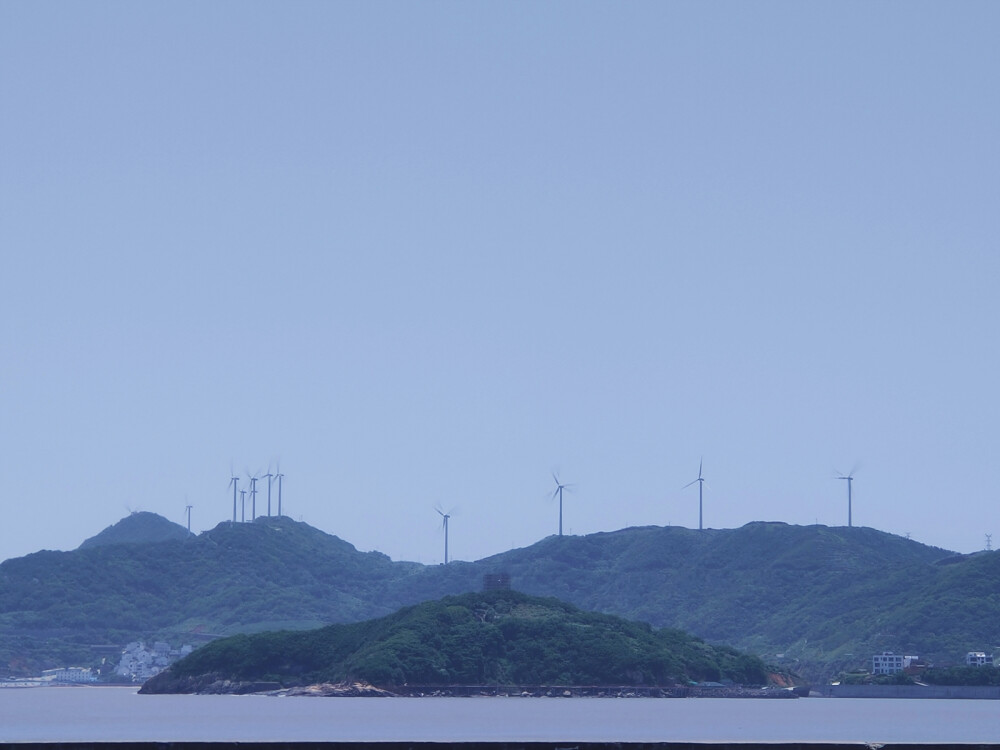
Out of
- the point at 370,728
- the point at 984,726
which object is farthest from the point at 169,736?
the point at 984,726

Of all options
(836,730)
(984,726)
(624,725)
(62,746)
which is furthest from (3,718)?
(62,746)

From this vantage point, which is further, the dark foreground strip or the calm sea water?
the calm sea water

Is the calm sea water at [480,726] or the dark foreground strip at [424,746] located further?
the calm sea water at [480,726]

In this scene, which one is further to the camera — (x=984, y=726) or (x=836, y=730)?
(x=984, y=726)

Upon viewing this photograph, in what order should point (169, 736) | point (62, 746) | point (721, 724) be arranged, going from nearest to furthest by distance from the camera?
point (62, 746), point (169, 736), point (721, 724)

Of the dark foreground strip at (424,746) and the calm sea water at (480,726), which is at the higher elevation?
the dark foreground strip at (424,746)

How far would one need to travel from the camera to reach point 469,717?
178375 millimetres

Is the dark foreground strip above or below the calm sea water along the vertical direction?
above

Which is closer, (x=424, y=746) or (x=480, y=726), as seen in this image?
(x=424, y=746)

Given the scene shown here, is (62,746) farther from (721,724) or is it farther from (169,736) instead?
(721,724)

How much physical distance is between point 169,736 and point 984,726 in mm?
90085

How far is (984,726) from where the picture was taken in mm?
177125

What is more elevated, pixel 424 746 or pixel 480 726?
pixel 424 746

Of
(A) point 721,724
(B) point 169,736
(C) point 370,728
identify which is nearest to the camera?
(B) point 169,736
